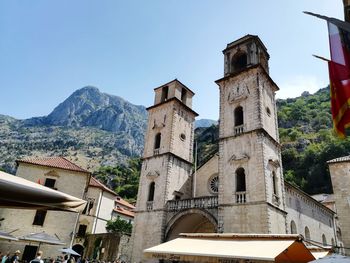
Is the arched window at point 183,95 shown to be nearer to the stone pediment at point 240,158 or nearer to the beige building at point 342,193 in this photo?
the stone pediment at point 240,158

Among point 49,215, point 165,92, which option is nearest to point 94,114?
point 165,92

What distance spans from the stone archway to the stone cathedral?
2.8 inches

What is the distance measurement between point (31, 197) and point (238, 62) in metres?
21.4

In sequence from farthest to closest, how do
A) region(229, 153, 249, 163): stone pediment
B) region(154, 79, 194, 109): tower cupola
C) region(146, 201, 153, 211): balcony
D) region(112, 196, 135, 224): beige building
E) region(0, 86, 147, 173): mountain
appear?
region(0, 86, 147, 173): mountain
region(112, 196, 135, 224): beige building
region(154, 79, 194, 109): tower cupola
region(146, 201, 153, 211): balcony
region(229, 153, 249, 163): stone pediment

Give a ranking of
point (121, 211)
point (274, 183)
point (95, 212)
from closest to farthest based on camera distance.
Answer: point (274, 183), point (95, 212), point (121, 211)

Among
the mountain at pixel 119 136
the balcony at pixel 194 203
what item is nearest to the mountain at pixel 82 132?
the mountain at pixel 119 136

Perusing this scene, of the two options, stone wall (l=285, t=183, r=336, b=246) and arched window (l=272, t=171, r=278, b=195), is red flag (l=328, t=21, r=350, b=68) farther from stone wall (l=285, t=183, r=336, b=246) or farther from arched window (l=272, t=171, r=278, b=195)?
stone wall (l=285, t=183, r=336, b=246)

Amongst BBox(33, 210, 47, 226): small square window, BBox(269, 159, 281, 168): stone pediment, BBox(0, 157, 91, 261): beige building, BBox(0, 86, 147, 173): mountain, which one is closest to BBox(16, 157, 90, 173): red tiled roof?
BBox(0, 157, 91, 261): beige building

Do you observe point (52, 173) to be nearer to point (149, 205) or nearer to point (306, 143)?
point (149, 205)

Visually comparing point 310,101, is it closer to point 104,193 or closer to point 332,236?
point 332,236

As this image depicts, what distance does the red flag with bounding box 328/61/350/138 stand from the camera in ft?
17.4

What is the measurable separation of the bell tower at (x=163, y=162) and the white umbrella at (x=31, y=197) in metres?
16.5

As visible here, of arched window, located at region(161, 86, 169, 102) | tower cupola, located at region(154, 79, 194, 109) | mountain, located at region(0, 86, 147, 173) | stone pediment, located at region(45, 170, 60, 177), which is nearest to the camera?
tower cupola, located at region(154, 79, 194, 109)

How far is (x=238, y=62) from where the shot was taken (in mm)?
23031
